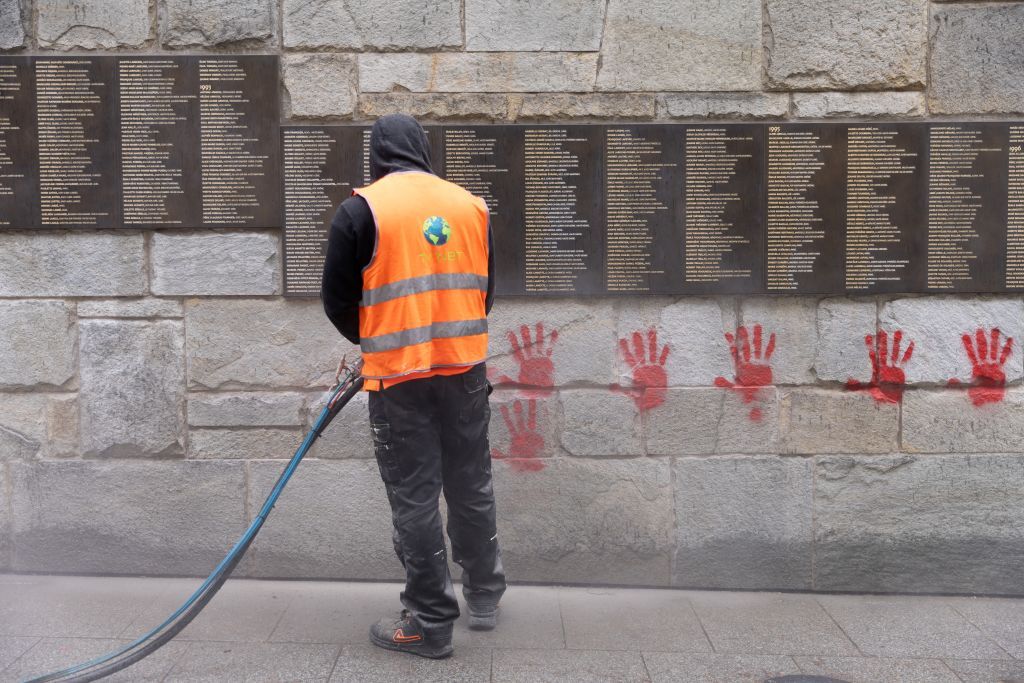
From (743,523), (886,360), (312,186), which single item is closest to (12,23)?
(312,186)

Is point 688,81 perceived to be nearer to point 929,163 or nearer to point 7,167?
point 929,163

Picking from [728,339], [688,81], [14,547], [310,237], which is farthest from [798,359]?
[14,547]

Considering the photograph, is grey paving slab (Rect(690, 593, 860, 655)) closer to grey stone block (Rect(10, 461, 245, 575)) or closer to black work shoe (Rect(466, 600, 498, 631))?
black work shoe (Rect(466, 600, 498, 631))

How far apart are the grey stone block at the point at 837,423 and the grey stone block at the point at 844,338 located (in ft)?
0.37

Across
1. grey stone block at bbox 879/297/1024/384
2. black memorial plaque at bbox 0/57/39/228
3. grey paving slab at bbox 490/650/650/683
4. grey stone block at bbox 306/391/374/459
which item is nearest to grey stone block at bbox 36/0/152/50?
black memorial plaque at bbox 0/57/39/228

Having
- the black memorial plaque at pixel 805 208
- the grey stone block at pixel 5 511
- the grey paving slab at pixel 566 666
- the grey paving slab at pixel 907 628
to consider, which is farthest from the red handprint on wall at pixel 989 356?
the grey stone block at pixel 5 511

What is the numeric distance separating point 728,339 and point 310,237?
2286 millimetres

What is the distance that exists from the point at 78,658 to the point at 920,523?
13.5 feet

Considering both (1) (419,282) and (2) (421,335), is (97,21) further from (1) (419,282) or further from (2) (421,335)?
(2) (421,335)

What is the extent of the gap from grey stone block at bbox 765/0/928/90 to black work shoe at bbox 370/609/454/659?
3.26 meters

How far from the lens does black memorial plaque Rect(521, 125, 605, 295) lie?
182 inches

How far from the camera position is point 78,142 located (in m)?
4.66

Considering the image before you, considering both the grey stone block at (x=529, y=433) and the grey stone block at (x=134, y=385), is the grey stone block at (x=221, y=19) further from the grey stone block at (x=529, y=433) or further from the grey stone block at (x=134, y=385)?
the grey stone block at (x=529, y=433)

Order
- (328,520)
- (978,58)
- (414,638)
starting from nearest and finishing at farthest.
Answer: (414,638) → (978,58) → (328,520)
